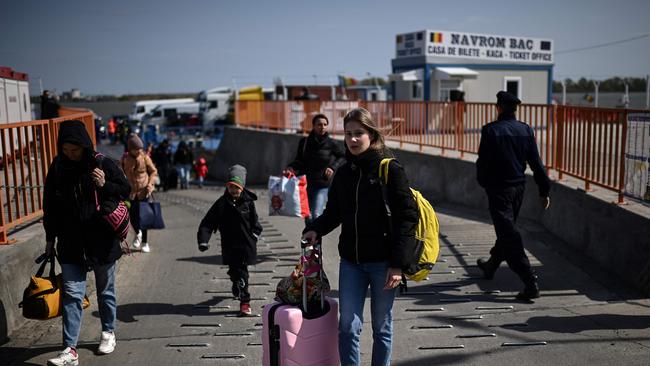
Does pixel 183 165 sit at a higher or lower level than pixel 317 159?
lower

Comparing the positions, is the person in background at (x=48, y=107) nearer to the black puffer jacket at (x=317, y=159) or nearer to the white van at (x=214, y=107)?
the black puffer jacket at (x=317, y=159)

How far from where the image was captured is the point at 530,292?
6094mm

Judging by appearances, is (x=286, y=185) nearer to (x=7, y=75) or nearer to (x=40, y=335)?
(x=40, y=335)

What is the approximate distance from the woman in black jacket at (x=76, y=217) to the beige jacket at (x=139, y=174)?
360cm

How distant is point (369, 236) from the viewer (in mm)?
3811

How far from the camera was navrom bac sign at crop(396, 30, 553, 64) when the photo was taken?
23.4 metres

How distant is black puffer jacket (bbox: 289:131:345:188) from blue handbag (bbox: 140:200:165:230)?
2134 mm

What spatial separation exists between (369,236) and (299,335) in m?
0.72

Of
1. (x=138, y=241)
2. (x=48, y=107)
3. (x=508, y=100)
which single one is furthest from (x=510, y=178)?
(x=48, y=107)

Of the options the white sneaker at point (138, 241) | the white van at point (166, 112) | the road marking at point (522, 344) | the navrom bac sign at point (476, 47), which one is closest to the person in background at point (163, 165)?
the navrom bac sign at point (476, 47)

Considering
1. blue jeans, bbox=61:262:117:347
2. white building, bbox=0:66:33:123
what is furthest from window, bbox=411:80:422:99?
blue jeans, bbox=61:262:117:347

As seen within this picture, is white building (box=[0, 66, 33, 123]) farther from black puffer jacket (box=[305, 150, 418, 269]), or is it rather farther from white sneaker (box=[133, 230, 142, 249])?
black puffer jacket (box=[305, 150, 418, 269])

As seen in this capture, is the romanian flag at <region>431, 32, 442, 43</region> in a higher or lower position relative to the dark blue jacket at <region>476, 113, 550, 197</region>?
higher

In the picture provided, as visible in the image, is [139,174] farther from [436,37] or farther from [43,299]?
[436,37]
